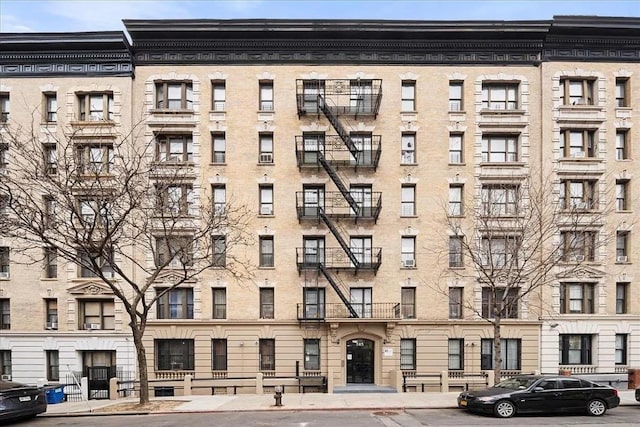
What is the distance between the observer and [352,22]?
26.7 m

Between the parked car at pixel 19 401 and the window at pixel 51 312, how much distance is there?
1060 cm

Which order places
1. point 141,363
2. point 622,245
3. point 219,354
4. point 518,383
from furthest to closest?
point 622,245 → point 219,354 → point 141,363 → point 518,383

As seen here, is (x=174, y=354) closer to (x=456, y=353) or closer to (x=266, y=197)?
(x=266, y=197)

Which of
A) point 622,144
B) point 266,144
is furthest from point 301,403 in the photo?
point 622,144

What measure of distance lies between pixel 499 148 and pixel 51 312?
86.2ft

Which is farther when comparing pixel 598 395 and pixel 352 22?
pixel 352 22

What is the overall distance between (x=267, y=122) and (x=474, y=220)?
1249 centimetres

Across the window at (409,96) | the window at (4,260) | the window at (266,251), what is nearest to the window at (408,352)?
the window at (266,251)

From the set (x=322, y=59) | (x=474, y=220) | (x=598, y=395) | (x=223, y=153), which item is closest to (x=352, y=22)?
(x=322, y=59)

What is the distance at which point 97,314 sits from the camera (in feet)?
88.9

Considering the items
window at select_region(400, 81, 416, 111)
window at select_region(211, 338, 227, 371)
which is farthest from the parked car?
window at select_region(400, 81, 416, 111)

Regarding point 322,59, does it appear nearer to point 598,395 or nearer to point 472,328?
point 472,328

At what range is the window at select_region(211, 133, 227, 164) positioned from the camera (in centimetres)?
2747

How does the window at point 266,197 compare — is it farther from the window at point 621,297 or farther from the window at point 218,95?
the window at point 621,297
